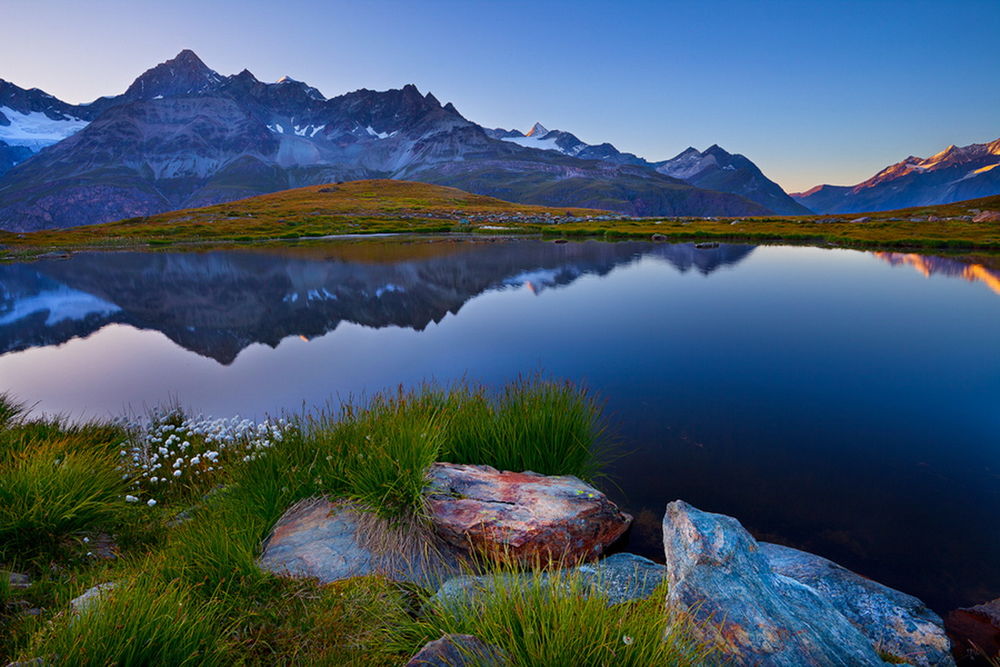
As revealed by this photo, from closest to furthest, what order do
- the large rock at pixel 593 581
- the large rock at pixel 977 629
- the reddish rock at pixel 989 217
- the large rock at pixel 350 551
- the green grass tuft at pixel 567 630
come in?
1. the green grass tuft at pixel 567 630
2. the large rock at pixel 593 581
3. the large rock at pixel 977 629
4. the large rock at pixel 350 551
5. the reddish rock at pixel 989 217

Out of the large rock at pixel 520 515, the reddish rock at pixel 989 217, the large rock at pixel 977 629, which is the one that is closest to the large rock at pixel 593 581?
the large rock at pixel 520 515

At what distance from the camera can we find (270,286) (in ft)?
107

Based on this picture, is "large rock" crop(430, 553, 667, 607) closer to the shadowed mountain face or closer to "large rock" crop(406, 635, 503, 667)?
"large rock" crop(406, 635, 503, 667)

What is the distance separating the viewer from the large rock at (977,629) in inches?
179

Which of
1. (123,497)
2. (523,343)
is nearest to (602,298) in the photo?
(523,343)

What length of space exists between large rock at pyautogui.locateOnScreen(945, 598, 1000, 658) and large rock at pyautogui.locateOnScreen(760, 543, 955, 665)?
0.15m

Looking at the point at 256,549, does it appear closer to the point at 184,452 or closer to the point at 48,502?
the point at 48,502

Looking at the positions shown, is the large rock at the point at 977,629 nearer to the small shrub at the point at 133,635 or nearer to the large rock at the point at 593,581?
the large rock at the point at 593,581

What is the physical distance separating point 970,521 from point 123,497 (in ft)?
45.9

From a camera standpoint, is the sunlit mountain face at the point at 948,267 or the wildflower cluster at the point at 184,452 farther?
the sunlit mountain face at the point at 948,267

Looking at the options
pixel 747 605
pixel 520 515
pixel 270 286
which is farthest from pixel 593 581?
pixel 270 286

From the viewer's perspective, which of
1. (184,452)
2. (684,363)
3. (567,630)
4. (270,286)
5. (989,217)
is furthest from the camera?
(989,217)

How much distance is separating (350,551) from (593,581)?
10.7 ft

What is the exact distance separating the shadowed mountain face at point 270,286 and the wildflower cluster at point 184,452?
8.38 meters
